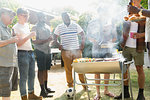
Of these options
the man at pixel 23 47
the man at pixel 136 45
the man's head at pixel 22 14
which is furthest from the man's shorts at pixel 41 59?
the man at pixel 136 45

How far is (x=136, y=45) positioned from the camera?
347 cm

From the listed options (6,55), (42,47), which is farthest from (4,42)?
(42,47)

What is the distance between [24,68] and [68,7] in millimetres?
17121

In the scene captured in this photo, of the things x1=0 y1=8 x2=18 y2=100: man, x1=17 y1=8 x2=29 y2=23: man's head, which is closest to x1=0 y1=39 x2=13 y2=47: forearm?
x1=0 y1=8 x2=18 y2=100: man

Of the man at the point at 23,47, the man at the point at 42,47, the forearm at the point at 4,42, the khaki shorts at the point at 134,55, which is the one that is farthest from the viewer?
the man at the point at 42,47

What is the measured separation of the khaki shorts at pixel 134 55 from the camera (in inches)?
134

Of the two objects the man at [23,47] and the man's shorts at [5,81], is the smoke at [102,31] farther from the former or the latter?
the man's shorts at [5,81]

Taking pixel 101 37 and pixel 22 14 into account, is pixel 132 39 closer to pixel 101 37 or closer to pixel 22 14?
pixel 101 37

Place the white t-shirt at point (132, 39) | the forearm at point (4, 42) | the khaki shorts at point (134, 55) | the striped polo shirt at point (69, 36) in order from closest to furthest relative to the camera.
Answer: the forearm at point (4, 42) < the khaki shorts at point (134, 55) < the white t-shirt at point (132, 39) < the striped polo shirt at point (69, 36)

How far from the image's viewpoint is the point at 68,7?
19.5m

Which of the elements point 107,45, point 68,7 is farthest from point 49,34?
point 68,7

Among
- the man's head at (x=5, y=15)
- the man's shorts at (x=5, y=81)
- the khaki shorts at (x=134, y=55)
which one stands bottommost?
the man's shorts at (x=5, y=81)

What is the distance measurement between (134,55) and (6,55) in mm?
2464

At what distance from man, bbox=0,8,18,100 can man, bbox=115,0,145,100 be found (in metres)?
2.25
